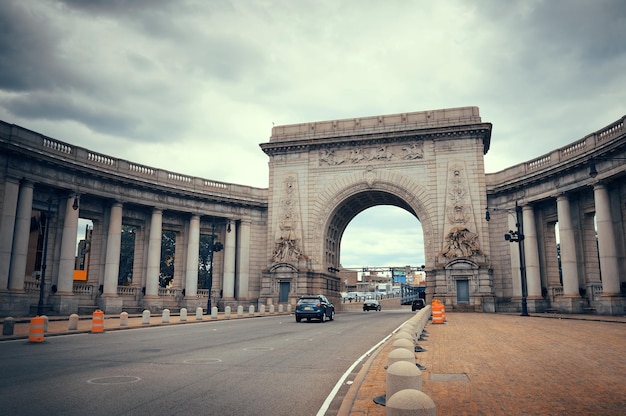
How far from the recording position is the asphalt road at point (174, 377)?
25.3 feet

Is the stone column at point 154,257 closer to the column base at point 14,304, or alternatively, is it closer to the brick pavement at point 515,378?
the column base at point 14,304

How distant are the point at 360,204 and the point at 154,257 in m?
24.7

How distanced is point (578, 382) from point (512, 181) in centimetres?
3757

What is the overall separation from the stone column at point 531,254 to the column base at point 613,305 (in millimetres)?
8908

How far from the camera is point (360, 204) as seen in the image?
2290 inches

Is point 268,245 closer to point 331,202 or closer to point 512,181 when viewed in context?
point 331,202

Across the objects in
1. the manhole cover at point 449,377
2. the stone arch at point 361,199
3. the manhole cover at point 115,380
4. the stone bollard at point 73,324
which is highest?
the stone arch at point 361,199

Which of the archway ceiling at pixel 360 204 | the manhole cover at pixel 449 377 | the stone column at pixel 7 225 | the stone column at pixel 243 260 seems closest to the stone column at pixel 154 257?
the stone column at pixel 243 260

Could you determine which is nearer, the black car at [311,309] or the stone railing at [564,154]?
the black car at [311,309]

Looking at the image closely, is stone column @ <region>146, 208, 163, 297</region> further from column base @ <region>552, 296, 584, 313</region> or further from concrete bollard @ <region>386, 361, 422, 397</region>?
concrete bollard @ <region>386, 361, 422, 397</region>

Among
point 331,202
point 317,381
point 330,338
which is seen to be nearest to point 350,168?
point 331,202

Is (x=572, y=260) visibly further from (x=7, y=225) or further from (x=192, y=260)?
(x=7, y=225)

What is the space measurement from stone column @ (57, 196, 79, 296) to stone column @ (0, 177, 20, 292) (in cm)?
468

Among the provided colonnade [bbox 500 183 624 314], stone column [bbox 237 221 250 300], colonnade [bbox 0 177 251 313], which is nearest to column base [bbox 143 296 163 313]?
colonnade [bbox 0 177 251 313]
